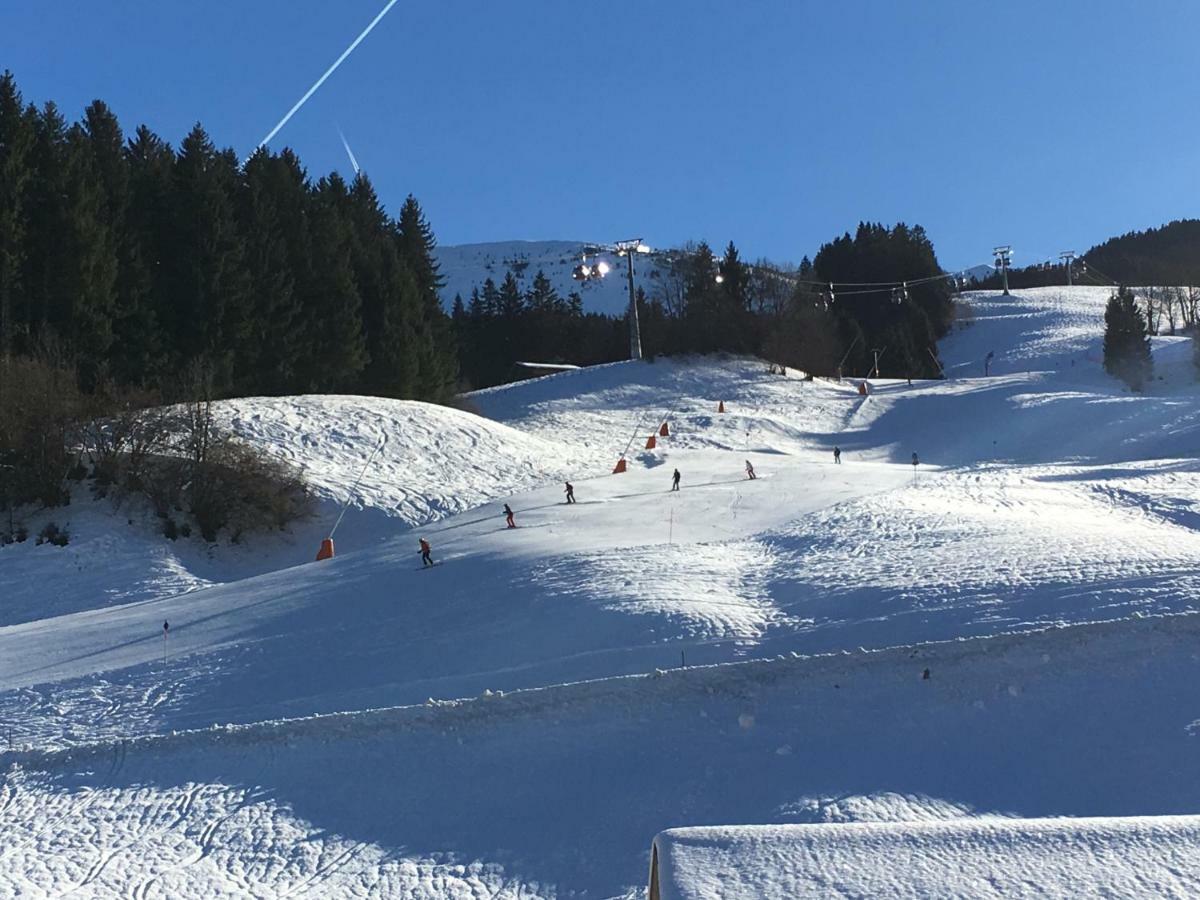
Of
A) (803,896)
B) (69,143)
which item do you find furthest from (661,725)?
(69,143)

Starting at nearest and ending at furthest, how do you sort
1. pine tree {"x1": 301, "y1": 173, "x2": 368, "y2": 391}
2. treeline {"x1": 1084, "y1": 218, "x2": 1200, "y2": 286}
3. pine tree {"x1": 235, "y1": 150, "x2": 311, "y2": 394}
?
pine tree {"x1": 235, "y1": 150, "x2": 311, "y2": 394}
pine tree {"x1": 301, "y1": 173, "x2": 368, "y2": 391}
treeline {"x1": 1084, "y1": 218, "x2": 1200, "y2": 286}

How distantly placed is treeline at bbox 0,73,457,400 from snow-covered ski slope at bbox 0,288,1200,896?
1195 centimetres

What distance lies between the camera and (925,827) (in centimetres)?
369

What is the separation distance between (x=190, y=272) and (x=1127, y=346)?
5101 centimetres

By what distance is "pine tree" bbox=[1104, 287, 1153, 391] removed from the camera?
55.4 metres

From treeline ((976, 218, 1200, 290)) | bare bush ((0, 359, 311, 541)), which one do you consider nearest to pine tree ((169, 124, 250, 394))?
bare bush ((0, 359, 311, 541))

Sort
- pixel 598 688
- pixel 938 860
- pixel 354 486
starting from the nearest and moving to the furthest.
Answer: pixel 938 860 → pixel 598 688 → pixel 354 486

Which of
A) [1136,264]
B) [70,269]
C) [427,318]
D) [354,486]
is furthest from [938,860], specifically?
[1136,264]

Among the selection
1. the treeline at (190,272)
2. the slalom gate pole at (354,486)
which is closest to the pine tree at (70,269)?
the treeline at (190,272)

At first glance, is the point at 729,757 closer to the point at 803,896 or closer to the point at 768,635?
the point at 768,635

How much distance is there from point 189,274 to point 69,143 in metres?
6.18

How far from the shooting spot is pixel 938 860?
3.52m

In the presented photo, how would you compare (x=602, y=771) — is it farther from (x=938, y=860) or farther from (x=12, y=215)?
(x=12, y=215)

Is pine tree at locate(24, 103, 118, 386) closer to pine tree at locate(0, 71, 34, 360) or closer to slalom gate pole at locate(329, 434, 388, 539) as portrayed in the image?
pine tree at locate(0, 71, 34, 360)
